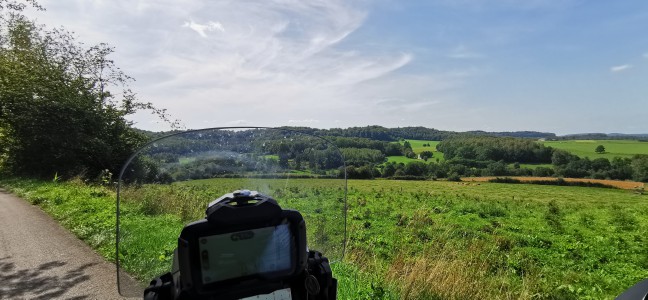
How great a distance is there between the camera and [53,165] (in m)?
19.8

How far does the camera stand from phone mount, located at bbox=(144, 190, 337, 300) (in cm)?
188

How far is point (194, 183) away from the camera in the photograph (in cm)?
255

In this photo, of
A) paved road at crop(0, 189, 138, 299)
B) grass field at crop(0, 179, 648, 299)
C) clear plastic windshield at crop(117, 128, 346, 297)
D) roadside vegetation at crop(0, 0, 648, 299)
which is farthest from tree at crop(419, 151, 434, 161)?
clear plastic windshield at crop(117, 128, 346, 297)

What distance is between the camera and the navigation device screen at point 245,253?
6.23ft

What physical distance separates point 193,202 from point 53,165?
841 inches

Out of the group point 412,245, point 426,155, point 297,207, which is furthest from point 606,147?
point 297,207

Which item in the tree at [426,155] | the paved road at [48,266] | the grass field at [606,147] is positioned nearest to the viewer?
the paved road at [48,266]

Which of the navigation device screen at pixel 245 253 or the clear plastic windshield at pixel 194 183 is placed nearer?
the navigation device screen at pixel 245 253

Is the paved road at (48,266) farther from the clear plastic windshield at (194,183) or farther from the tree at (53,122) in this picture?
the tree at (53,122)

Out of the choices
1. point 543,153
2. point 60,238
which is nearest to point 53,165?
point 60,238

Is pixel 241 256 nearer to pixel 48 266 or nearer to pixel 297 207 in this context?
pixel 297 207

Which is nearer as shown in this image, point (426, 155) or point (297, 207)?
point (297, 207)

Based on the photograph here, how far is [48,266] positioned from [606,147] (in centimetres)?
12767

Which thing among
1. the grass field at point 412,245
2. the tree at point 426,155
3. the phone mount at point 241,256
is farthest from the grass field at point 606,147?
the phone mount at point 241,256
